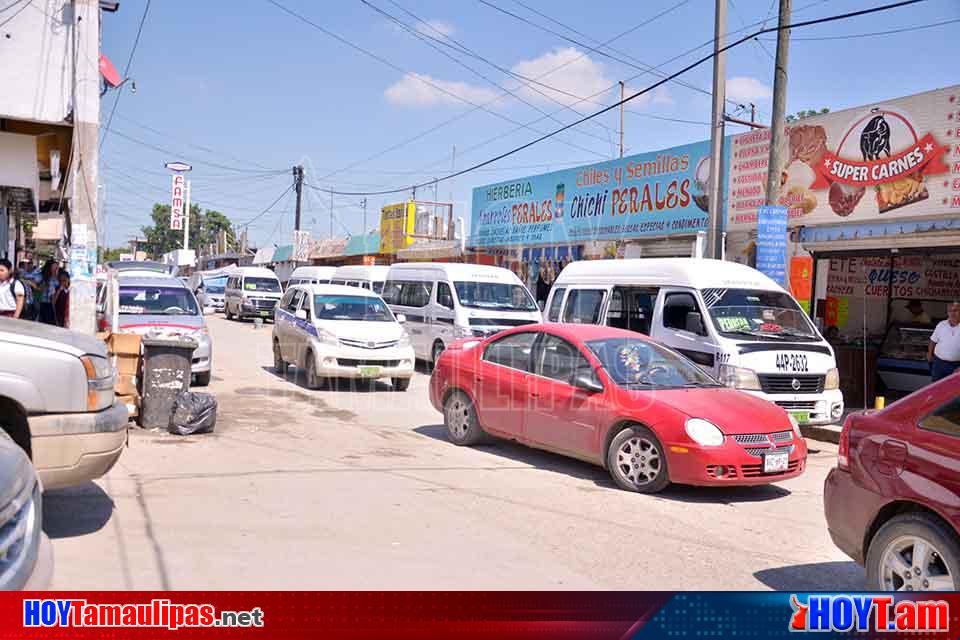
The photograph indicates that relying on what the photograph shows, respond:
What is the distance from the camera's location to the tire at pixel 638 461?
24.0 ft

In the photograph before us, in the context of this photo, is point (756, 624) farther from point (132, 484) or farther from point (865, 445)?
point (132, 484)

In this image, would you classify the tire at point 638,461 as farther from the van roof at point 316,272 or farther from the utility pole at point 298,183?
the utility pole at point 298,183

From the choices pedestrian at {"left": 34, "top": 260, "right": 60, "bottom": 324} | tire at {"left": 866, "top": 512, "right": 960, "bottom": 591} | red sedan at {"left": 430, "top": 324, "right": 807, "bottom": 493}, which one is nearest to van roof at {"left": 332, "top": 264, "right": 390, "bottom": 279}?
pedestrian at {"left": 34, "top": 260, "right": 60, "bottom": 324}

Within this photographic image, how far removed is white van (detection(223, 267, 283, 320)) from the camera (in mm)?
31141

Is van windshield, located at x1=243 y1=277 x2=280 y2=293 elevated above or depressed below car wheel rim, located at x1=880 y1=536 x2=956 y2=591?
above

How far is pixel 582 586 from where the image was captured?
490 cm

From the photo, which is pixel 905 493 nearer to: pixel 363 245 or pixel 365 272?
pixel 365 272

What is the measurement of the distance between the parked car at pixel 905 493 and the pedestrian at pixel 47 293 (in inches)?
589

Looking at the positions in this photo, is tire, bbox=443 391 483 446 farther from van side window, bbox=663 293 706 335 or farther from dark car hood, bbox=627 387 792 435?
van side window, bbox=663 293 706 335

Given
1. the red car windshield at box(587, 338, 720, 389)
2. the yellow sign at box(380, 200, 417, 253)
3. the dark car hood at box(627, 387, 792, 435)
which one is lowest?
the dark car hood at box(627, 387, 792, 435)

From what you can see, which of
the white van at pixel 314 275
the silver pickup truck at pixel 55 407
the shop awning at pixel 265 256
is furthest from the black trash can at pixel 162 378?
the shop awning at pixel 265 256

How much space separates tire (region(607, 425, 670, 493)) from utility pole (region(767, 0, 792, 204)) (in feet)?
25.4

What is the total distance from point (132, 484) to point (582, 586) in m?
4.07

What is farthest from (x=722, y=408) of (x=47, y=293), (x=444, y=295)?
(x=47, y=293)
